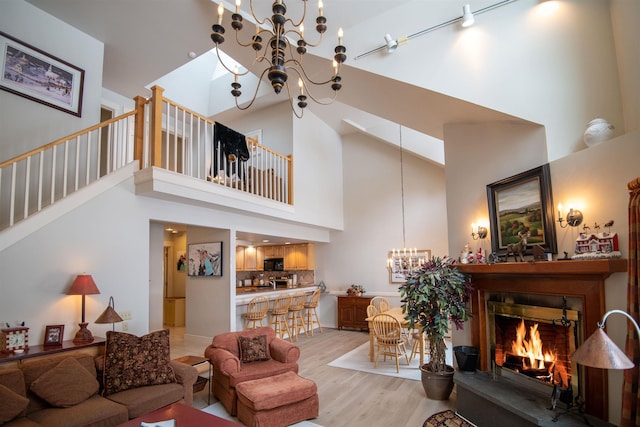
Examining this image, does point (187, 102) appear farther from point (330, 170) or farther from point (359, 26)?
point (359, 26)

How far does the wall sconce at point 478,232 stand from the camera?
13.5ft

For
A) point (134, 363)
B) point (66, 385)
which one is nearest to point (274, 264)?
point (134, 363)

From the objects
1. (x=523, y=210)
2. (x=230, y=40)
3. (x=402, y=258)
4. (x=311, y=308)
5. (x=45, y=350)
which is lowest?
(x=311, y=308)

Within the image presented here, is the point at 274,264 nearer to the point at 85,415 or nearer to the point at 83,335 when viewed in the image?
the point at 83,335

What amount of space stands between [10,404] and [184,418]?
4.21 ft

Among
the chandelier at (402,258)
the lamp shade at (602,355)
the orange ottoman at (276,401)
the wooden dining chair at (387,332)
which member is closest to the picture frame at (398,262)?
the chandelier at (402,258)

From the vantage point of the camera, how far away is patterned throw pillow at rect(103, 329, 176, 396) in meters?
3.29

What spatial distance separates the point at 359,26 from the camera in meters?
4.22

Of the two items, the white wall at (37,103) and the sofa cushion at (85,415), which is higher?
the white wall at (37,103)

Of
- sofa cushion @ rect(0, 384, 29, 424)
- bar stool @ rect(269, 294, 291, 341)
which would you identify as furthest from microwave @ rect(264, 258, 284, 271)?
sofa cushion @ rect(0, 384, 29, 424)

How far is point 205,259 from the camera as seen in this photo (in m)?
6.72

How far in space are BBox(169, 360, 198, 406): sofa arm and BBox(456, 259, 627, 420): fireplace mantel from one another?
10.5 ft

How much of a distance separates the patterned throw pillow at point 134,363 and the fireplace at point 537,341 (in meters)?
3.51

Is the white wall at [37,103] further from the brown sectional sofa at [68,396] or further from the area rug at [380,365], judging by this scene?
the area rug at [380,365]
